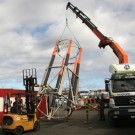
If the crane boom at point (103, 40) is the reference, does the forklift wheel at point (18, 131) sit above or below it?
below

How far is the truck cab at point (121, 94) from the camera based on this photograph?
16484mm

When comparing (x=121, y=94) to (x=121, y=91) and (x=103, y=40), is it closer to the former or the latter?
(x=121, y=91)

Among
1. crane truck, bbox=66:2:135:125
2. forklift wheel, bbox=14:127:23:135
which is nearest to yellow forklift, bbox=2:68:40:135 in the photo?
forklift wheel, bbox=14:127:23:135

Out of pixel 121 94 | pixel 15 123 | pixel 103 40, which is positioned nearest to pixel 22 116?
pixel 15 123

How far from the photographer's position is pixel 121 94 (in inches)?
658

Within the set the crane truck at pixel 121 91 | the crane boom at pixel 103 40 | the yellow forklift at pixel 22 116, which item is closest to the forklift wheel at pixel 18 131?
the yellow forklift at pixel 22 116

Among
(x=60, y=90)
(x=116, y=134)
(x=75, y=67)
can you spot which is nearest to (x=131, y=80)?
(x=116, y=134)

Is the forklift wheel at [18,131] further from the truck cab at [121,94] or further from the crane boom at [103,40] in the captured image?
the crane boom at [103,40]

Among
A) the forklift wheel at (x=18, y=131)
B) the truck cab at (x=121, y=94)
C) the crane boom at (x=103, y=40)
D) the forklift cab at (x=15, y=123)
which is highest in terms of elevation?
the crane boom at (x=103, y=40)

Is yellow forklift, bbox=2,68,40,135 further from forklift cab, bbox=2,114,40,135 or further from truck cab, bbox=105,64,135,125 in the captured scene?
truck cab, bbox=105,64,135,125

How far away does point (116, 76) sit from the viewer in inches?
684

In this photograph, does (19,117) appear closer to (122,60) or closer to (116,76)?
(116,76)

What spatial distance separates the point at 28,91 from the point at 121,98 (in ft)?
18.3

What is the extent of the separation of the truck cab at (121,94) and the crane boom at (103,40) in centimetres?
601
